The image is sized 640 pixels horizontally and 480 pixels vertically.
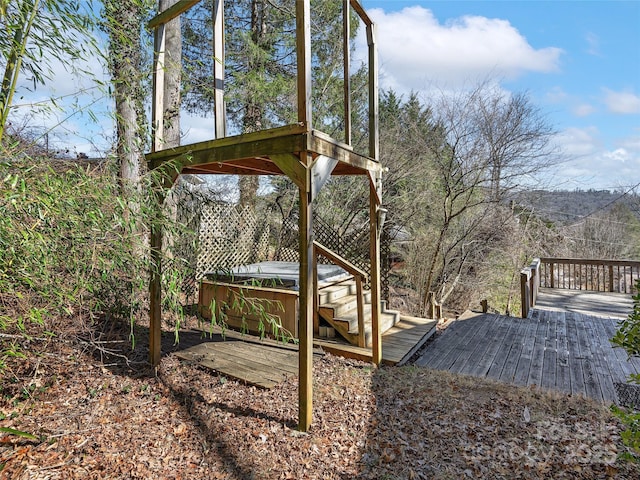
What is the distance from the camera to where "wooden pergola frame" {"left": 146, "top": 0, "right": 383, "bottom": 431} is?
2330 millimetres

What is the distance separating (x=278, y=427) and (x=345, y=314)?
2.02m

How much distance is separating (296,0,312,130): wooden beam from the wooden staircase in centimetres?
234

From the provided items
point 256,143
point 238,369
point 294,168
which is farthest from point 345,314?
point 256,143

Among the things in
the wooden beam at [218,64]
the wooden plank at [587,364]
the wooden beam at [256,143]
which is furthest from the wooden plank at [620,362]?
the wooden beam at [218,64]

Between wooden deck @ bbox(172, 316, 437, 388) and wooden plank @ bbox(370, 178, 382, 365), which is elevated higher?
wooden plank @ bbox(370, 178, 382, 365)

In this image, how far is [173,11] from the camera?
3.02m

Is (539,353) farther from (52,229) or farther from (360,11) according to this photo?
(52,229)

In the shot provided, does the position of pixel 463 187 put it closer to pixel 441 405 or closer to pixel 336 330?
pixel 336 330

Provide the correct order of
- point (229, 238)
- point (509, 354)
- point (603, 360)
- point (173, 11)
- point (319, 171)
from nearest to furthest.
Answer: point (319, 171)
point (173, 11)
point (603, 360)
point (509, 354)
point (229, 238)

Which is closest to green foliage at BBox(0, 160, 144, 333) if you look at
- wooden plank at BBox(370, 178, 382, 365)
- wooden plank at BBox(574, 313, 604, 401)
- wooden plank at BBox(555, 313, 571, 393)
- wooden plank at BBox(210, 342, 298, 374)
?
wooden plank at BBox(210, 342, 298, 374)

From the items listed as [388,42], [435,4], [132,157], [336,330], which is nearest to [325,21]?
[388,42]

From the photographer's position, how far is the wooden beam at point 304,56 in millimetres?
2266

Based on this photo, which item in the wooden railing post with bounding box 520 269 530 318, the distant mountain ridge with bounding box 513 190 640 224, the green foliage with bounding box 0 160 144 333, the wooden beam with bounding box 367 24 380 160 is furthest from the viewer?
the distant mountain ridge with bounding box 513 190 640 224

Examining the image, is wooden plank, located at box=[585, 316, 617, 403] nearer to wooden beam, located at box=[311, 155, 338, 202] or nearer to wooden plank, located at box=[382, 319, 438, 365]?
wooden plank, located at box=[382, 319, 438, 365]
